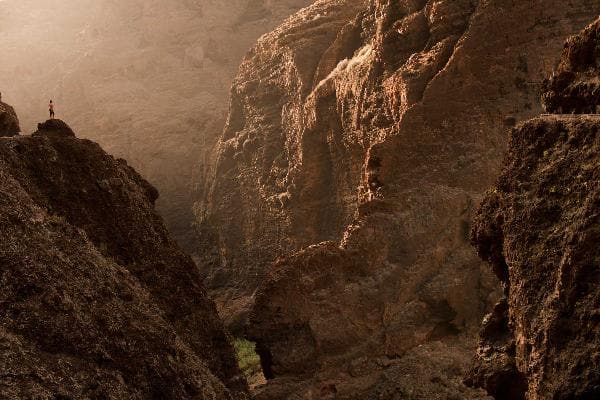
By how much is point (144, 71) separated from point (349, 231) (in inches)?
1282

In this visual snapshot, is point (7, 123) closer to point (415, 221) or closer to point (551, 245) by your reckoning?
point (415, 221)

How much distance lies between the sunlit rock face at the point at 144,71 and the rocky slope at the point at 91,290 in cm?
2524

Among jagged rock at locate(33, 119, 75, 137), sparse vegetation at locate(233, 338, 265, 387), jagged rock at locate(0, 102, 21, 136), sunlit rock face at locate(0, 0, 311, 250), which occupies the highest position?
sunlit rock face at locate(0, 0, 311, 250)

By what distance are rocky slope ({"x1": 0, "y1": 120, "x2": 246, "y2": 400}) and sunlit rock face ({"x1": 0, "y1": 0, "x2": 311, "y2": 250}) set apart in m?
25.2

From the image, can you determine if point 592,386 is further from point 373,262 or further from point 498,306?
point 373,262

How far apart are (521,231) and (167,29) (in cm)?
4219

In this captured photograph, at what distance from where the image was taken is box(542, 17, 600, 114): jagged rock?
8.22 m

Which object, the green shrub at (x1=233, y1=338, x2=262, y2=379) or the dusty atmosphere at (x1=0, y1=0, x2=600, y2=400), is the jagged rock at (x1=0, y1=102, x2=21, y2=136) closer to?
the dusty atmosphere at (x1=0, y1=0, x2=600, y2=400)

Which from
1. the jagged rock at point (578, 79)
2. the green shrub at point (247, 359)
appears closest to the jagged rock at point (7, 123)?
the green shrub at point (247, 359)

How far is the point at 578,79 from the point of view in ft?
28.1

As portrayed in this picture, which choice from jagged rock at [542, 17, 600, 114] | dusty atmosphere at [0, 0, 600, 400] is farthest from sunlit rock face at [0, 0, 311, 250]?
jagged rock at [542, 17, 600, 114]

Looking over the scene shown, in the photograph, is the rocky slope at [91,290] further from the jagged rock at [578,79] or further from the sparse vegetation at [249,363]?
the sparse vegetation at [249,363]

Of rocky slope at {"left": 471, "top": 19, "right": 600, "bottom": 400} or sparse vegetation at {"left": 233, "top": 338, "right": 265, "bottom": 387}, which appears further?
sparse vegetation at {"left": 233, "top": 338, "right": 265, "bottom": 387}

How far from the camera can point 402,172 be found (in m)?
16.5
